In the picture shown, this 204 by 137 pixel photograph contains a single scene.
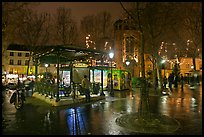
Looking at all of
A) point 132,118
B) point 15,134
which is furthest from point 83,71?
point 15,134

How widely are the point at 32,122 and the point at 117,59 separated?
38.4 meters

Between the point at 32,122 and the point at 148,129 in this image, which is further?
the point at 32,122

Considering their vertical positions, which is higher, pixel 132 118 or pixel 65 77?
pixel 65 77

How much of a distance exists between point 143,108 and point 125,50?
3535 centimetres

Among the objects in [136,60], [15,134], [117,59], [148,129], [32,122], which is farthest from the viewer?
[117,59]

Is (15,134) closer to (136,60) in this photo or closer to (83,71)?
(83,71)

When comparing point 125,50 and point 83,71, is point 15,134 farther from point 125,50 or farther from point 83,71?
point 125,50

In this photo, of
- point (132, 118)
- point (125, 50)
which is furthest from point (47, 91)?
point (125, 50)

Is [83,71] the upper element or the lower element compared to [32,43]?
lower

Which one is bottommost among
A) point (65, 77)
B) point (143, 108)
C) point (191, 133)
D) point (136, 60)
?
point (191, 133)

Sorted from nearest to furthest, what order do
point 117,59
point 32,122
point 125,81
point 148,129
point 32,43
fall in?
point 148,129
point 32,122
point 125,81
point 32,43
point 117,59

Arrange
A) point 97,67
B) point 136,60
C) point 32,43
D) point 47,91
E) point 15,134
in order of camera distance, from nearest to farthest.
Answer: point 15,134
point 47,91
point 97,67
point 32,43
point 136,60

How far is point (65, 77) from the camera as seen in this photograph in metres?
27.1

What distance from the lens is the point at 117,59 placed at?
156 feet
